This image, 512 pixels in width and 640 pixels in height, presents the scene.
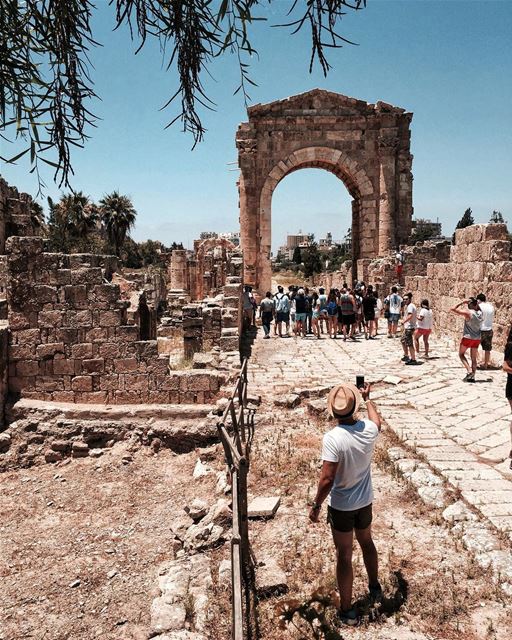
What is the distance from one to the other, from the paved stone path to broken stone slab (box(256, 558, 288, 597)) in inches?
71.0

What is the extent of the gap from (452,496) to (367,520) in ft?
5.70

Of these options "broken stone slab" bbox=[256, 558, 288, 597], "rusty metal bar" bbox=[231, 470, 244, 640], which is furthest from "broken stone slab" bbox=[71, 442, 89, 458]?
"rusty metal bar" bbox=[231, 470, 244, 640]

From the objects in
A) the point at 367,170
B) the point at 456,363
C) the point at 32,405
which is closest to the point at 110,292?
the point at 32,405

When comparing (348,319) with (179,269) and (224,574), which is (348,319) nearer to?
(224,574)

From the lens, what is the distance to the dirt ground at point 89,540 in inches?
158

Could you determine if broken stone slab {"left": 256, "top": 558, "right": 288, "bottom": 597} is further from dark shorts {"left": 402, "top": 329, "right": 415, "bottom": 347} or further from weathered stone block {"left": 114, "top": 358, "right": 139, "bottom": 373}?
dark shorts {"left": 402, "top": 329, "right": 415, "bottom": 347}

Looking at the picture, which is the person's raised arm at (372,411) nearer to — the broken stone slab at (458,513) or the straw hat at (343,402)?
the straw hat at (343,402)

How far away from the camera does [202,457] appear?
6645mm

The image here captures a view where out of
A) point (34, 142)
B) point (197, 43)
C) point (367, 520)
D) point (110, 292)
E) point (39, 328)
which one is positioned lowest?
point (367, 520)

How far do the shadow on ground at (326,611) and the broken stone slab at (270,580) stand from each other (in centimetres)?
13

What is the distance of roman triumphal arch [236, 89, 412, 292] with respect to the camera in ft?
68.6

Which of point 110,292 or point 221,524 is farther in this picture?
point 110,292

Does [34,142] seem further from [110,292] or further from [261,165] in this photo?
[261,165]

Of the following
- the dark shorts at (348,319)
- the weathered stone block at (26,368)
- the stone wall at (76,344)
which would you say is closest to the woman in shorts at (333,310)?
the dark shorts at (348,319)
